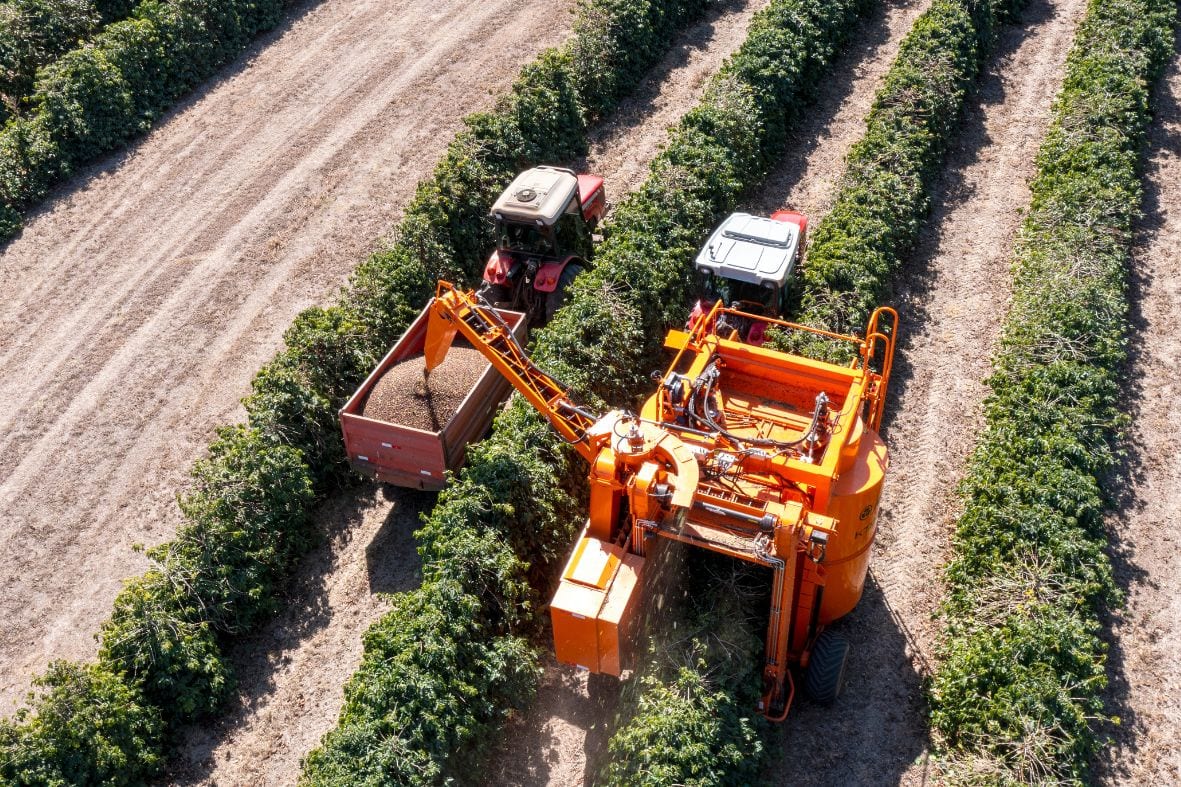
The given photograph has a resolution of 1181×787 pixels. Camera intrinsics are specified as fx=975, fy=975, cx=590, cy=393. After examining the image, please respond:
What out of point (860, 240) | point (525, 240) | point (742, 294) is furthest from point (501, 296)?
point (860, 240)

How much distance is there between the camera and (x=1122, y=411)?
18766 millimetres

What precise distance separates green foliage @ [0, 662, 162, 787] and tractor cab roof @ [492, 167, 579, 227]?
10.7 m

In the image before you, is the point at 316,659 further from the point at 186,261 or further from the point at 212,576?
the point at 186,261

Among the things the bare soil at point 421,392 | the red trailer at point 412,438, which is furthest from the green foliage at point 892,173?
the bare soil at point 421,392

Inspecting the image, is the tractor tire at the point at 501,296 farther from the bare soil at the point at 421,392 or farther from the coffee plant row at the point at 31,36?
the coffee plant row at the point at 31,36

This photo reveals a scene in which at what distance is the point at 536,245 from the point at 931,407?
846 cm

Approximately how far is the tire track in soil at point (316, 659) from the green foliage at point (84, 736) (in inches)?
34.5

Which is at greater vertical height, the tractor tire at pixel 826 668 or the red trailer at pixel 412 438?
the red trailer at pixel 412 438

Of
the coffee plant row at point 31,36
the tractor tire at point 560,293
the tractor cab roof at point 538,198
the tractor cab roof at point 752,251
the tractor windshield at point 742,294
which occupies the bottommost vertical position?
the tractor tire at point 560,293

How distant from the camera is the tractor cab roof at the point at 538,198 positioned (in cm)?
1923

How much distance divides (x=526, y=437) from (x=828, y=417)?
4.98 m

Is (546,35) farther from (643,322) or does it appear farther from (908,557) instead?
(908,557)

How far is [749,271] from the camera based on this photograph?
690 inches

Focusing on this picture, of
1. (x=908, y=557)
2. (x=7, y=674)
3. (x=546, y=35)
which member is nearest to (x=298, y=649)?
(x=7, y=674)
